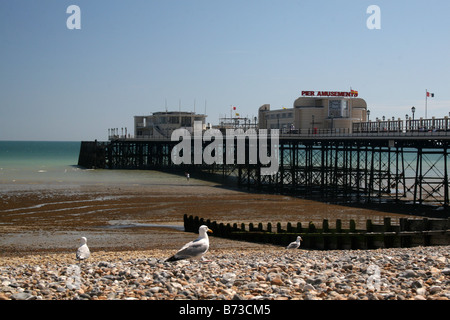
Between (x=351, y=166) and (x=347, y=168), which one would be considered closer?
(x=347, y=168)

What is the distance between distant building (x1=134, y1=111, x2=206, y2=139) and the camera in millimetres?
90031

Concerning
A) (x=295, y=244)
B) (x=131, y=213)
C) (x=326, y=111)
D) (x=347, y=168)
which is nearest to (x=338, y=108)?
(x=326, y=111)

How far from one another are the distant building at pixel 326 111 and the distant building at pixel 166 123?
28.1 m

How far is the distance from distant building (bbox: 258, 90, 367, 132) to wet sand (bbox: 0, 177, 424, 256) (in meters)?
14.5

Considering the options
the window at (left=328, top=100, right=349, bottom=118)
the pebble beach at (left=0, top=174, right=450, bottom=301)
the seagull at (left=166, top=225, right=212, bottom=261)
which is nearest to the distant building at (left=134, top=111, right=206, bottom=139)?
the window at (left=328, top=100, right=349, bottom=118)

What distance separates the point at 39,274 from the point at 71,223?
1818cm

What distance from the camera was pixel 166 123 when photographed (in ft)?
298

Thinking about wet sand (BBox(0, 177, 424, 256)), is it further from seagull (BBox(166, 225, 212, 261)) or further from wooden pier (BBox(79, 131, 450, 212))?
seagull (BBox(166, 225, 212, 261))

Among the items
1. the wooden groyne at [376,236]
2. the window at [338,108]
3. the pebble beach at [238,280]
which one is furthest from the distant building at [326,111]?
the pebble beach at [238,280]

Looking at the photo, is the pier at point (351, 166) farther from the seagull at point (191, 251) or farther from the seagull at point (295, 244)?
the seagull at point (191, 251)

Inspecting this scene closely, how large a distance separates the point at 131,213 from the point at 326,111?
104ft

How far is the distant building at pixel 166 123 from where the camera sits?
90031 millimetres

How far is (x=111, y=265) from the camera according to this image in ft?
44.9

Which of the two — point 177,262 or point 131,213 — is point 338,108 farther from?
point 177,262
